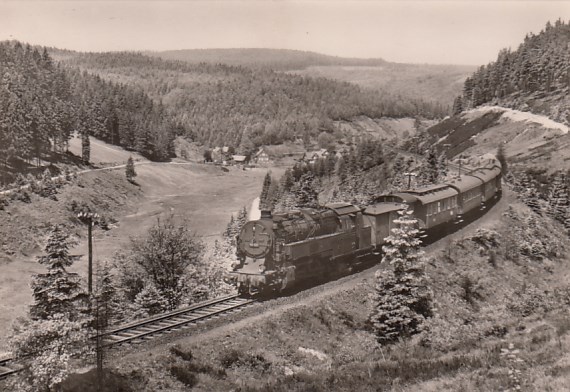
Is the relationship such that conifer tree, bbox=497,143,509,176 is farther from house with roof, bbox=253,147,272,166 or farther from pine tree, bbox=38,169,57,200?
house with roof, bbox=253,147,272,166

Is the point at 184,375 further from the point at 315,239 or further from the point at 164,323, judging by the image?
the point at 315,239

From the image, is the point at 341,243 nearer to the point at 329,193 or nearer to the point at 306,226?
the point at 306,226

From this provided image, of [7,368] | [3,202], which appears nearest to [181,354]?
[7,368]

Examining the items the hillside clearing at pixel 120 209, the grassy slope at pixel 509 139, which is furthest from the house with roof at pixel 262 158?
the grassy slope at pixel 509 139

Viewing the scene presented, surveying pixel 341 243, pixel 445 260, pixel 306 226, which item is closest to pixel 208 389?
pixel 306 226

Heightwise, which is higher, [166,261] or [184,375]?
[184,375]
